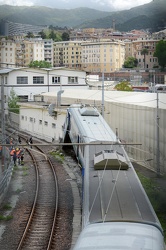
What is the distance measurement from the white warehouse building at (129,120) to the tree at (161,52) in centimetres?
177

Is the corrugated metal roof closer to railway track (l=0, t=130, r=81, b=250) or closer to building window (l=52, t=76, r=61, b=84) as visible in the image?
railway track (l=0, t=130, r=81, b=250)

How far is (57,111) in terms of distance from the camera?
18.9 metres

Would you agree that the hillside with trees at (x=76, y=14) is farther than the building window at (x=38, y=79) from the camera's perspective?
No

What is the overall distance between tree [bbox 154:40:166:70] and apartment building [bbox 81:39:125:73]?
10.3 meters

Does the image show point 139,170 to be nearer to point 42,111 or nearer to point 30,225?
point 30,225

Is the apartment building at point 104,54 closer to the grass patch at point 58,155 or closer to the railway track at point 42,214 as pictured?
the grass patch at point 58,155

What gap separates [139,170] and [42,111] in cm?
866

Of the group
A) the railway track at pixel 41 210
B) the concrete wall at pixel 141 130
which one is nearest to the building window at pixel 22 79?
the concrete wall at pixel 141 130

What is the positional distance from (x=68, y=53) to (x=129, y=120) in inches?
434

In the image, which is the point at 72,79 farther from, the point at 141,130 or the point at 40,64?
the point at 141,130

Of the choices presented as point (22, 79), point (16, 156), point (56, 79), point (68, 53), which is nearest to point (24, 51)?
point (68, 53)

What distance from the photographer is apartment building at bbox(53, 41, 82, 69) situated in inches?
911

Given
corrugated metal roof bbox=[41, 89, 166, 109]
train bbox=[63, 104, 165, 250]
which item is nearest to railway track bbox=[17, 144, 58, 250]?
train bbox=[63, 104, 165, 250]

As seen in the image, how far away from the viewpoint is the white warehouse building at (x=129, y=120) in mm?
12562
